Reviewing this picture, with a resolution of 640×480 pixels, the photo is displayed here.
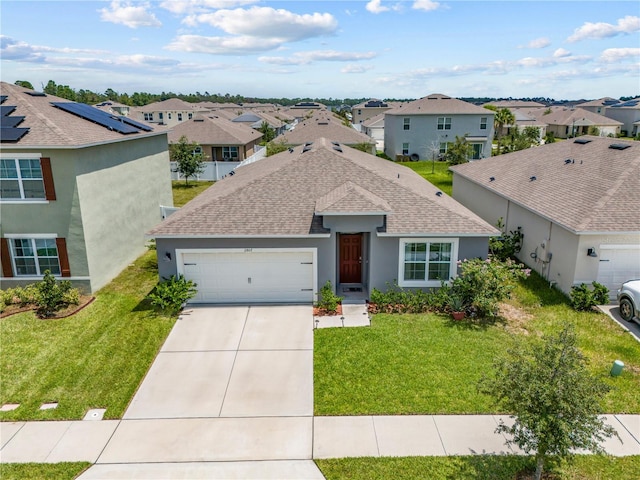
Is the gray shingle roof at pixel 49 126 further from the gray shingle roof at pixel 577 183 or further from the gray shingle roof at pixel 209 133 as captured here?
the gray shingle roof at pixel 209 133

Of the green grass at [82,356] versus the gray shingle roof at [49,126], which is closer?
the green grass at [82,356]

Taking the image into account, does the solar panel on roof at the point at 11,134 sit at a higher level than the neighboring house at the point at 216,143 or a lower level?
higher

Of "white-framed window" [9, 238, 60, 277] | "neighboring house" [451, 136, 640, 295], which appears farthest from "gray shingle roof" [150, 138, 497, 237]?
"white-framed window" [9, 238, 60, 277]

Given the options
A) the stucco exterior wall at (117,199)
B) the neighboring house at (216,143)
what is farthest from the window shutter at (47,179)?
the neighboring house at (216,143)

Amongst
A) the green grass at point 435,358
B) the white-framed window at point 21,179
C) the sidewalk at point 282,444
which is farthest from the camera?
the white-framed window at point 21,179

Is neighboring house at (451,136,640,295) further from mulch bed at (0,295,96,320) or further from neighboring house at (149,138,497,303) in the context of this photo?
mulch bed at (0,295,96,320)

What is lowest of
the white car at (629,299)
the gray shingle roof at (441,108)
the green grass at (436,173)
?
the white car at (629,299)

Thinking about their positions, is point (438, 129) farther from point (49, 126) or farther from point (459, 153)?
point (49, 126)

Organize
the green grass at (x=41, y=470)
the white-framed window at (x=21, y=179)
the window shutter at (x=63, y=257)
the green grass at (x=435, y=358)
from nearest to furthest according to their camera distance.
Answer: the green grass at (x=41, y=470), the green grass at (x=435, y=358), the white-framed window at (x=21, y=179), the window shutter at (x=63, y=257)
